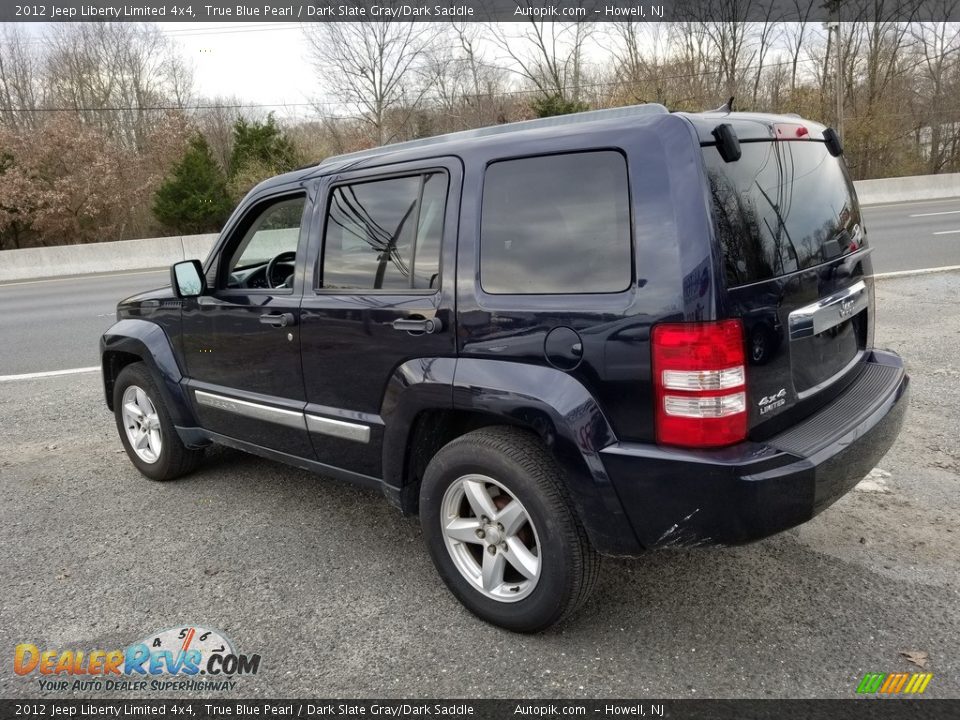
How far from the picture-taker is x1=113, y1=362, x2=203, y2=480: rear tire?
14.1 feet

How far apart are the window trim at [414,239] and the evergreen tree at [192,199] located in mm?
26170

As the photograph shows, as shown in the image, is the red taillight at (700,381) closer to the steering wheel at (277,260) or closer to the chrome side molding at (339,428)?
the chrome side molding at (339,428)

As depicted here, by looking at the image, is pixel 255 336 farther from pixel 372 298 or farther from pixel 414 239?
pixel 414 239

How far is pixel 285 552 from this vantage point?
11.4ft

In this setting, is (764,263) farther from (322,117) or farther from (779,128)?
(322,117)

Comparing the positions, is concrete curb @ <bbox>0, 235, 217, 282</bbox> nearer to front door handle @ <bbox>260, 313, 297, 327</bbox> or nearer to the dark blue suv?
front door handle @ <bbox>260, 313, 297, 327</bbox>

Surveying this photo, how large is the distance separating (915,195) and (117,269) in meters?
26.2

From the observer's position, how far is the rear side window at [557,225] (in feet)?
7.84

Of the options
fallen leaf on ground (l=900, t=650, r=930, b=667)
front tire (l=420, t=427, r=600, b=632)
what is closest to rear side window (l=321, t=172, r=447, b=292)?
front tire (l=420, t=427, r=600, b=632)

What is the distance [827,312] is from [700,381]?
2.66 ft

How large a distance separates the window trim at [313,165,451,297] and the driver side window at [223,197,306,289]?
223mm

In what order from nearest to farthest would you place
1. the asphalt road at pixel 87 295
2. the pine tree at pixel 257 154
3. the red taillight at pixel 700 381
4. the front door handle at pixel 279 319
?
Answer: the red taillight at pixel 700 381 → the front door handle at pixel 279 319 → the asphalt road at pixel 87 295 → the pine tree at pixel 257 154

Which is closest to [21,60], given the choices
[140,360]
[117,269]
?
[117,269]

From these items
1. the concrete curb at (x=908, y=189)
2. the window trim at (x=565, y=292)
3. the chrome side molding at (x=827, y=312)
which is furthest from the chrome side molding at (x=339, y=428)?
the concrete curb at (x=908, y=189)
